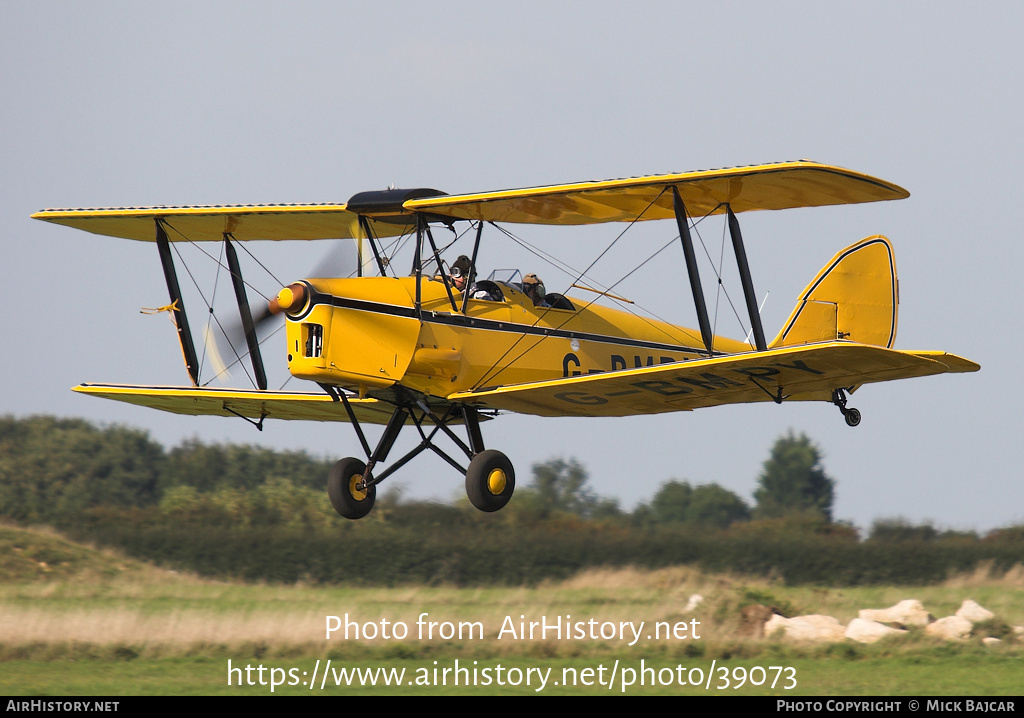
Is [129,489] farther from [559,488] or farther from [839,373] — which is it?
[839,373]

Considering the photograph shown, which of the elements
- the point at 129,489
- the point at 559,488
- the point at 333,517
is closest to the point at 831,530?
the point at 559,488

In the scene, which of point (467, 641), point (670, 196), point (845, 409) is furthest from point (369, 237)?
point (467, 641)

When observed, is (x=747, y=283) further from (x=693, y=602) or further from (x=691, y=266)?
(x=693, y=602)

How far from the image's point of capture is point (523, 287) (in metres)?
12.7

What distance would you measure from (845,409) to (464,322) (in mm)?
4215

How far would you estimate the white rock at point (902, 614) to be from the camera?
18.9 meters

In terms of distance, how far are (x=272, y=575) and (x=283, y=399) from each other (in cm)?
867

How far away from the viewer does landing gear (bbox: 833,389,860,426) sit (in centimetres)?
1306

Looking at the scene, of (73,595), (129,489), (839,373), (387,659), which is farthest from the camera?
(129,489)

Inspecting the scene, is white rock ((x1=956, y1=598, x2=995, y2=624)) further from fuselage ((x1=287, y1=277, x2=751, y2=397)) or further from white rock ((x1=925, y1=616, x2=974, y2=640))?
fuselage ((x1=287, y1=277, x2=751, y2=397))

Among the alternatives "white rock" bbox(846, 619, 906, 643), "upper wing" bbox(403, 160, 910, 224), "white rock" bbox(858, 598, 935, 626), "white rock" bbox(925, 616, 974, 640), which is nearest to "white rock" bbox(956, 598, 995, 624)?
"white rock" bbox(925, 616, 974, 640)

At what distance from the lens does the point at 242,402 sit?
45.0 feet

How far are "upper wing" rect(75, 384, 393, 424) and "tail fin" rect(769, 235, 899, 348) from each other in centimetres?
474

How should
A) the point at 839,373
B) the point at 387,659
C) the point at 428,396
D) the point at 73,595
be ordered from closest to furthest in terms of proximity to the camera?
the point at 839,373, the point at 428,396, the point at 387,659, the point at 73,595
